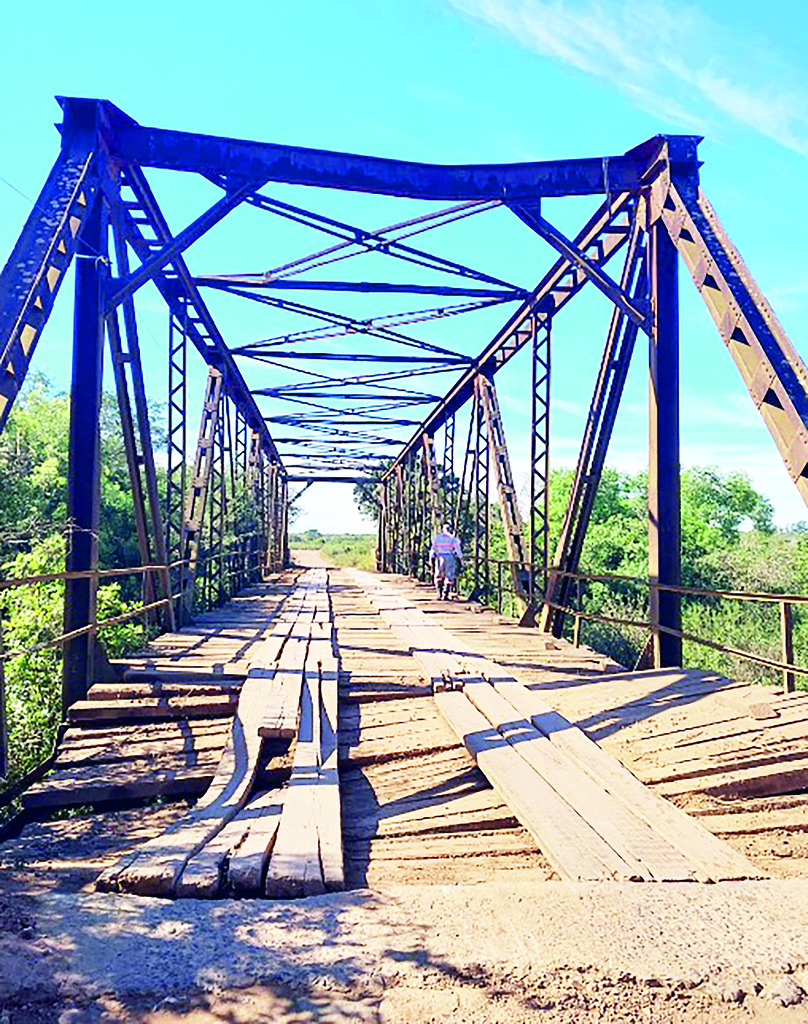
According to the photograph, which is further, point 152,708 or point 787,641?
point 787,641

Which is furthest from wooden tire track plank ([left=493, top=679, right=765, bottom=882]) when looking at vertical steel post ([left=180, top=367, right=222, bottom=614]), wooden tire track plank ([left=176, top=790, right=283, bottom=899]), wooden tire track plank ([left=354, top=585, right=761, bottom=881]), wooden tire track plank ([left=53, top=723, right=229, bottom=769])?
vertical steel post ([left=180, top=367, right=222, bottom=614])

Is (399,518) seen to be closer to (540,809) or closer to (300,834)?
(540,809)

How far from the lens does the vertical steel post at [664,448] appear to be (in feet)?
26.2

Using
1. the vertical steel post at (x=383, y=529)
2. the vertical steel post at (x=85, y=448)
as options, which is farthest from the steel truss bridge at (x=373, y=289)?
the vertical steel post at (x=383, y=529)

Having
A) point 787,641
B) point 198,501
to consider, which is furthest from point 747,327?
point 198,501

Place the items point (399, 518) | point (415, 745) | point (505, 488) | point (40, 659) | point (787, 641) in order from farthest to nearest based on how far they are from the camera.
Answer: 1. point (399, 518)
2. point (505, 488)
3. point (40, 659)
4. point (787, 641)
5. point (415, 745)

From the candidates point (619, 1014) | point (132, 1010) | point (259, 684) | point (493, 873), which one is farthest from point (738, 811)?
point (259, 684)

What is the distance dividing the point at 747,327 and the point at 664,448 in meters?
1.84

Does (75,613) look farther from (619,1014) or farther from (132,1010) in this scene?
(619,1014)

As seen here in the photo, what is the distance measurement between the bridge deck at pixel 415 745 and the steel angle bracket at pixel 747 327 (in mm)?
1917

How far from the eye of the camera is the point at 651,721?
5.64 metres

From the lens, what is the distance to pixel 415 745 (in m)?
5.20

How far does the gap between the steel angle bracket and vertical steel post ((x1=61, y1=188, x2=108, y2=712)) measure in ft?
17.7

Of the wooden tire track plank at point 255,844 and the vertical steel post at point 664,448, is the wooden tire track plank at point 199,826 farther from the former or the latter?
the vertical steel post at point 664,448
